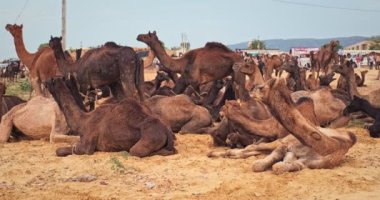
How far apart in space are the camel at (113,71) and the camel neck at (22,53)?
6129 mm

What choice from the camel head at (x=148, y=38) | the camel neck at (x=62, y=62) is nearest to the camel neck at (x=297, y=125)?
the camel neck at (x=62, y=62)

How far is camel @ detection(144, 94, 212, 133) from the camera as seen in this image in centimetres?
1215

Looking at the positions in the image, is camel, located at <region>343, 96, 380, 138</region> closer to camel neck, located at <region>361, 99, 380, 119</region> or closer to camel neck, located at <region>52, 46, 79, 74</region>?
camel neck, located at <region>361, 99, 380, 119</region>

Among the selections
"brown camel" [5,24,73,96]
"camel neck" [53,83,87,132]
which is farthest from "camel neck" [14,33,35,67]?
"camel neck" [53,83,87,132]

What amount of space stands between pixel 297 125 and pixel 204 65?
336 inches

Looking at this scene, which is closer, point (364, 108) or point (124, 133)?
point (124, 133)

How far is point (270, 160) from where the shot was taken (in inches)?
311

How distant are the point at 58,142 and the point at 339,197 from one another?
6350 millimetres

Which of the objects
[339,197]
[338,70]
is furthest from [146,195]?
[338,70]

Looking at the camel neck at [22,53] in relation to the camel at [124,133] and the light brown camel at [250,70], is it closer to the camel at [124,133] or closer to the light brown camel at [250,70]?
the light brown camel at [250,70]

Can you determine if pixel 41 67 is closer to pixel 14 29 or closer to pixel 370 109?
pixel 14 29

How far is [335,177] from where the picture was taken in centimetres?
720

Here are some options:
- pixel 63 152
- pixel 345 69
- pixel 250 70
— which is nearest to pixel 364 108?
→ pixel 250 70

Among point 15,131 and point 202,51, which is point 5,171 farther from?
point 202,51
